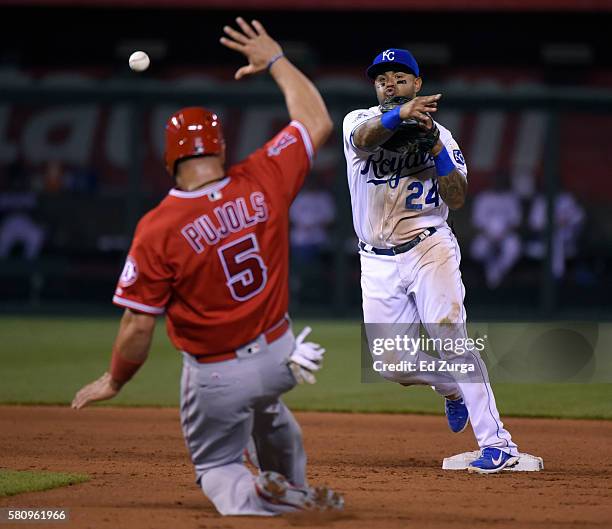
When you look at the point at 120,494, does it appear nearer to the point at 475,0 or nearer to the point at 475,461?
the point at 475,461

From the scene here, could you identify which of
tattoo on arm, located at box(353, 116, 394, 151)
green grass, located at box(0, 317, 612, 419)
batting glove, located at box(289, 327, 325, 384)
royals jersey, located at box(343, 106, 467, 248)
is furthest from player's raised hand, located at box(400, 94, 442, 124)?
green grass, located at box(0, 317, 612, 419)

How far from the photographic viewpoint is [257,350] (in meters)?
4.71

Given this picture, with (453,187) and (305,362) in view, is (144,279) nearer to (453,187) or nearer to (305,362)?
(305,362)

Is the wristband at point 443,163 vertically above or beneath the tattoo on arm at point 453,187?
above

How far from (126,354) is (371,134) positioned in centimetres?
211

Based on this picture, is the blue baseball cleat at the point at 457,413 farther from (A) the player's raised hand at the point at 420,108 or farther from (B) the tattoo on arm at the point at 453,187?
(A) the player's raised hand at the point at 420,108

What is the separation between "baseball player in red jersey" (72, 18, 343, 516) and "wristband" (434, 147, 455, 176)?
1.37 metres

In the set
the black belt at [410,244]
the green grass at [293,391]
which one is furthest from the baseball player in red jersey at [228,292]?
the green grass at [293,391]

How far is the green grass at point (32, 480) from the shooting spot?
18.2 ft

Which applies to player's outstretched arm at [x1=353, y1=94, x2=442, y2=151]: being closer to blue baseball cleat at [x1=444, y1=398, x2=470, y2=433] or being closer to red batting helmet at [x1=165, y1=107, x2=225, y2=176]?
red batting helmet at [x1=165, y1=107, x2=225, y2=176]

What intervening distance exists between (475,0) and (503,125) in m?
2.83

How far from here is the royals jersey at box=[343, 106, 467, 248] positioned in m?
6.38

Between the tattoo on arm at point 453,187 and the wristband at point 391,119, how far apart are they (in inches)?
16.4

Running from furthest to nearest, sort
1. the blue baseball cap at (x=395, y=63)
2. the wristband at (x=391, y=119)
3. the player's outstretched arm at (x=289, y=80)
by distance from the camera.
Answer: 1. the blue baseball cap at (x=395, y=63)
2. the wristband at (x=391, y=119)
3. the player's outstretched arm at (x=289, y=80)
